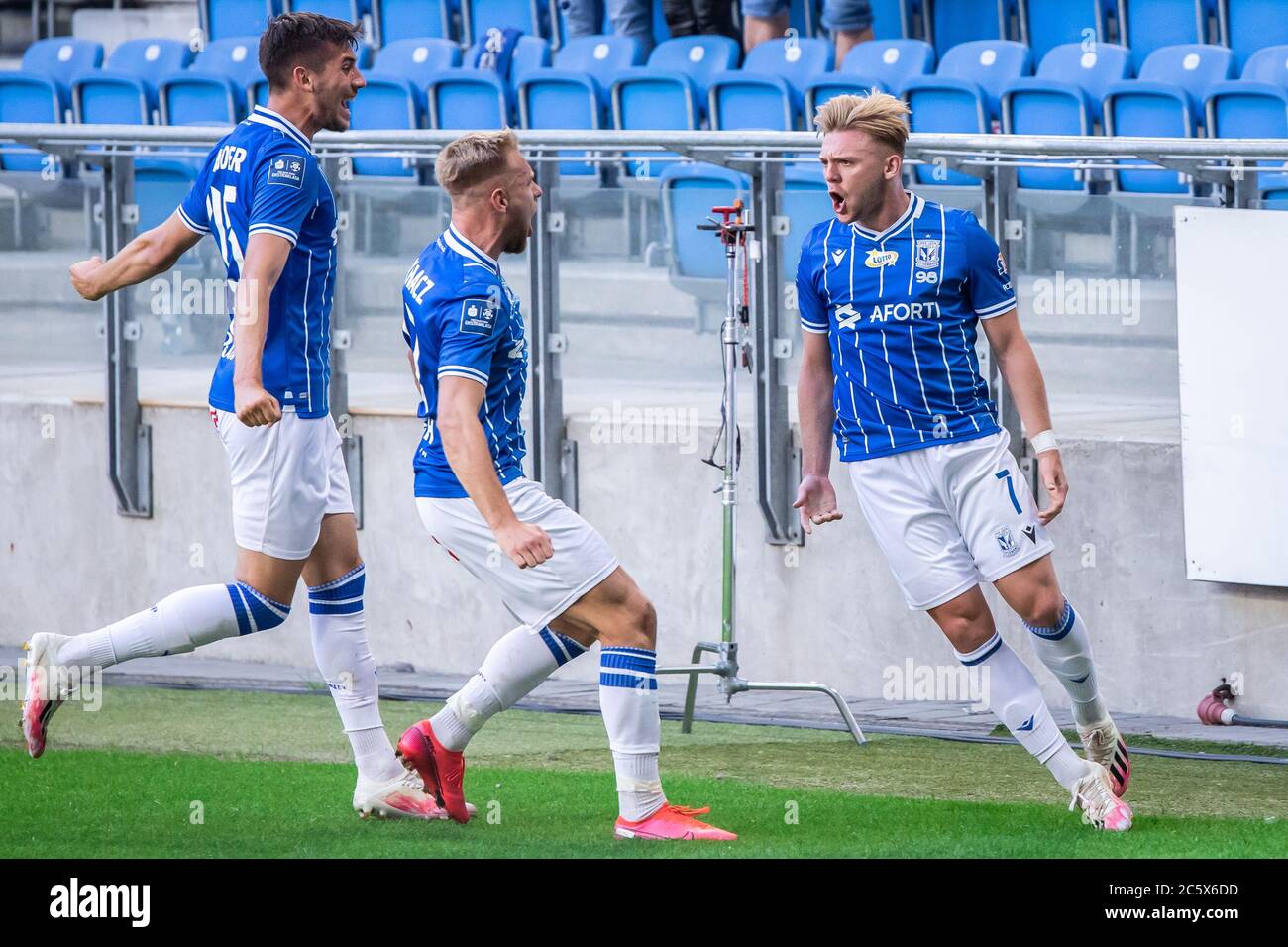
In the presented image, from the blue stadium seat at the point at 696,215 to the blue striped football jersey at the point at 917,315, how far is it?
2.68 metres

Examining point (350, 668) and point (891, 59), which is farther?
point (891, 59)

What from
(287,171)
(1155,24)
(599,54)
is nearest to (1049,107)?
(1155,24)

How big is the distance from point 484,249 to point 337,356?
377 cm

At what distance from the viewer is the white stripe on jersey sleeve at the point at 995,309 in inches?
230

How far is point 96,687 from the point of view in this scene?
8703mm

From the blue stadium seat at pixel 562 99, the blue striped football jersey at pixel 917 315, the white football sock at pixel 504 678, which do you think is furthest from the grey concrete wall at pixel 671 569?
the blue stadium seat at pixel 562 99

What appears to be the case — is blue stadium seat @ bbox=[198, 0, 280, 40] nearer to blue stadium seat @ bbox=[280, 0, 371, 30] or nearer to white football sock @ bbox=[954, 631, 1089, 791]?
blue stadium seat @ bbox=[280, 0, 371, 30]

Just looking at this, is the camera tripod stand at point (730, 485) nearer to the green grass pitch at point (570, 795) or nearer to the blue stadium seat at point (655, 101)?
the green grass pitch at point (570, 795)

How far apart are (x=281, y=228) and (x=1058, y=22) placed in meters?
8.61

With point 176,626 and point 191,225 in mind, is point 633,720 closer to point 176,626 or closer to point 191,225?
point 176,626

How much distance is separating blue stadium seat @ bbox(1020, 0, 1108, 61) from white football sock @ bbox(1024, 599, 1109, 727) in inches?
306

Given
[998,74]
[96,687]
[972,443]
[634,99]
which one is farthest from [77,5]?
[972,443]

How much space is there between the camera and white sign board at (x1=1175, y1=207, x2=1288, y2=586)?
743cm

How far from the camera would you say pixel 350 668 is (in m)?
6.16
